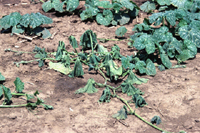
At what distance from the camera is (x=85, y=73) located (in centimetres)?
462

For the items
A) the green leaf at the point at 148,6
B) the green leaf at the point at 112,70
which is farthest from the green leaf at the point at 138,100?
the green leaf at the point at 148,6

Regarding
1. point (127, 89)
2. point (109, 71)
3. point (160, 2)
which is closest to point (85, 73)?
point (109, 71)

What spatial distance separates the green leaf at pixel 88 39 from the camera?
196 inches

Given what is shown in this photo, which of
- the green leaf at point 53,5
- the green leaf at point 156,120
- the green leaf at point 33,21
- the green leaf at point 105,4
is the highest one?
the green leaf at point 105,4

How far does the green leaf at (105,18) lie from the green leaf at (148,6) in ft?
3.03

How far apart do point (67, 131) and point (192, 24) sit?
10.8 feet

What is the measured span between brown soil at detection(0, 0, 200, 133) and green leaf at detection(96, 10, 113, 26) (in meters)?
0.80

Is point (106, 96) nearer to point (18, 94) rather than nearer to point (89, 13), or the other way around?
point (18, 94)

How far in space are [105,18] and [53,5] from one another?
1.23m

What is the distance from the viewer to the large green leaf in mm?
5242

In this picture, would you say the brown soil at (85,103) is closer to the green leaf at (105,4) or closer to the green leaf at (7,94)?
the green leaf at (7,94)

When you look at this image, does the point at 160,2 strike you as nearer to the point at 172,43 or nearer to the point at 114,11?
the point at 114,11

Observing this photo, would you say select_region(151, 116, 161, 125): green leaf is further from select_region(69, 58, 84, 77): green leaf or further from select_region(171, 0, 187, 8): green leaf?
select_region(171, 0, 187, 8): green leaf

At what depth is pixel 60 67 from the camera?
464cm
